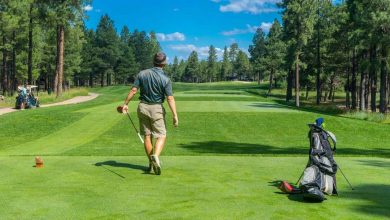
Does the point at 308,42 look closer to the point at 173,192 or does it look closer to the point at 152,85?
the point at 152,85

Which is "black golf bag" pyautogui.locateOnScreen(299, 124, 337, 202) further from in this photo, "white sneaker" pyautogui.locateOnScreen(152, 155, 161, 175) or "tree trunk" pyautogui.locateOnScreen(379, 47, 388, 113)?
"tree trunk" pyautogui.locateOnScreen(379, 47, 388, 113)

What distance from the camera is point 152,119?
893 cm

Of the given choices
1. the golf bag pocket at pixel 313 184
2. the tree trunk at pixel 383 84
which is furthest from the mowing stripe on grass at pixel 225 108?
the golf bag pocket at pixel 313 184

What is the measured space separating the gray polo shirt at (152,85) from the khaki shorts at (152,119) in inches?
5.1

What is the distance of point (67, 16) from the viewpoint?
48.4 m

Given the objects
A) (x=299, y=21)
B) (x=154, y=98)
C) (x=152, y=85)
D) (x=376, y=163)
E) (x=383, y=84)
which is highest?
(x=299, y=21)

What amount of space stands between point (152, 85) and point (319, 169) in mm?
3733

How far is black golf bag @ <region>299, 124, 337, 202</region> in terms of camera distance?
6868 millimetres

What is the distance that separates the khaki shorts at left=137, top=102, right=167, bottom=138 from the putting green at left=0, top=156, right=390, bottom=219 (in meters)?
0.83

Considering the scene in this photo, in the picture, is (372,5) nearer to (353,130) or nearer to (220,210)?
(353,130)

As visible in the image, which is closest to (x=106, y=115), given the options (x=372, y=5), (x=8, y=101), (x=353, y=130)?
(x=353, y=130)

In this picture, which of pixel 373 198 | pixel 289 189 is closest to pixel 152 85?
pixel 289 189

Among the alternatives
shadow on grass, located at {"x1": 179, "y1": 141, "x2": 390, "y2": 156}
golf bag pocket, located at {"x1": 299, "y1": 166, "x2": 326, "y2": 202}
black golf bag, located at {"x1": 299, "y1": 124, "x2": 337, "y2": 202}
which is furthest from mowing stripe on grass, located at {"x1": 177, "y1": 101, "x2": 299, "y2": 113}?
golf bag pocket, located at {"x1": 299, "y1": 166, "x2": 326, "y2": 202}

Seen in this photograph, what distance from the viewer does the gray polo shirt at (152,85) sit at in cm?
889
